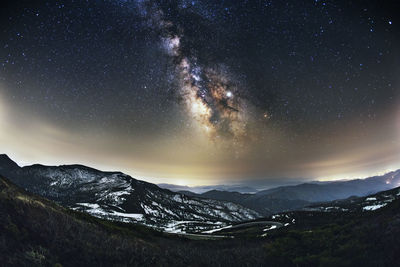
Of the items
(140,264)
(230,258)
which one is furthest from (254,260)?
(140,264)

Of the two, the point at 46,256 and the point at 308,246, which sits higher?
the point at 46,256

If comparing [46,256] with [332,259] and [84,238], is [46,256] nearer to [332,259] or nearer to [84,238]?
[84,238]

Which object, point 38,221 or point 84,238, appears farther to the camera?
point 84,238

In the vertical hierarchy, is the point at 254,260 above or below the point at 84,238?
below

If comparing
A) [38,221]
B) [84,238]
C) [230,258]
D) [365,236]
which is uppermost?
[38,221]

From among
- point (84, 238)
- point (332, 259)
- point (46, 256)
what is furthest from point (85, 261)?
point (332, 259)

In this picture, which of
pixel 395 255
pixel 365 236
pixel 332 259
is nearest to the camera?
pixel 395 255

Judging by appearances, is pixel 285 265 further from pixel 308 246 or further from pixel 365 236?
pixel 365 236

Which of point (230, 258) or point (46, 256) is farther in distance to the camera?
point (230, 258)

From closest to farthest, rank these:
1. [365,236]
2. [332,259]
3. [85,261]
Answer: [85,261], [332,259], [365,236]
